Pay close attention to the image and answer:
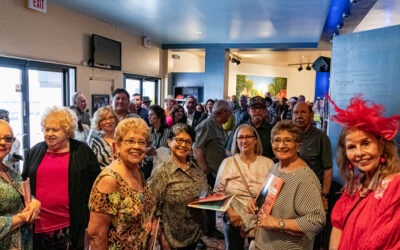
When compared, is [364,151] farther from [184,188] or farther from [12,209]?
[12,209]

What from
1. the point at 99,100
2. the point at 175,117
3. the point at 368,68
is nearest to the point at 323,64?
the point at 368,68

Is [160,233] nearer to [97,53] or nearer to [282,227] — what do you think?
[282,227]

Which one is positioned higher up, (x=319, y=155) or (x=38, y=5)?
(x=38, y=5)

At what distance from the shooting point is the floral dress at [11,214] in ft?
5.32

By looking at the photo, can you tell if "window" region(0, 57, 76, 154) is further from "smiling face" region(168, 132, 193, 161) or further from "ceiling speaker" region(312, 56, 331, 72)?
"ceiling speaker" region(312, 56, 331, 72)

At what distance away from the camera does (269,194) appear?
6.14 feet

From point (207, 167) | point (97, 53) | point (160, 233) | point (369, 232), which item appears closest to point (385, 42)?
point (207, 167)

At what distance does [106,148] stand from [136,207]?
1.19m

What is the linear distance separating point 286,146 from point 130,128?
0.92 meters

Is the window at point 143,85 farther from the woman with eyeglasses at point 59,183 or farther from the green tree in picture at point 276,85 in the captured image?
the green tree in picture at point 276,85

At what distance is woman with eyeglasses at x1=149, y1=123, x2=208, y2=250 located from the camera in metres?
2.04

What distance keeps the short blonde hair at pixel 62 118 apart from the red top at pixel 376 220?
1761mm

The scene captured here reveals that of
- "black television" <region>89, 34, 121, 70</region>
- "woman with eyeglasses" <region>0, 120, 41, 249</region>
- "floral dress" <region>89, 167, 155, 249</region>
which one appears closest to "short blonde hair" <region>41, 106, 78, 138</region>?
"woman with eyeglasses" <region>0, 120, 41, 249</region>

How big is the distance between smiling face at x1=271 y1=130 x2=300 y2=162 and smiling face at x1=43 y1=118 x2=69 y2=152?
1403mm
